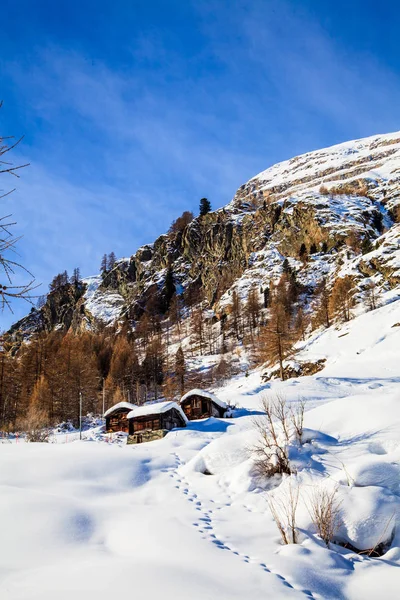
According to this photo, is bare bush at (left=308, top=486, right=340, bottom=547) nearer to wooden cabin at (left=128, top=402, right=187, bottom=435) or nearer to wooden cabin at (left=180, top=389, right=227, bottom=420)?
wooden cabin at (left=128, top=402, right=187, bottom=435)

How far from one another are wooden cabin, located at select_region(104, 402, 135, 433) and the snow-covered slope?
19.1m

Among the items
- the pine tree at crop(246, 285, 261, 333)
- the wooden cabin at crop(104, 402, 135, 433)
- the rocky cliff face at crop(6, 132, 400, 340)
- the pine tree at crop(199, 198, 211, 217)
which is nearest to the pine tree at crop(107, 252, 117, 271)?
the rocky cliff face at crop(6, 132, 400, 340)

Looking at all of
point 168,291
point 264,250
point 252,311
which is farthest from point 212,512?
point 168,291

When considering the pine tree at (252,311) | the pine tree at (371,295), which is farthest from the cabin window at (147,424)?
the pine tree at (252,311)

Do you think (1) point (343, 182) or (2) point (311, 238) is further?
(1) point (343, 182)

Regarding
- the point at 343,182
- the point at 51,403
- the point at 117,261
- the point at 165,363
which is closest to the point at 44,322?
the point at 117,261

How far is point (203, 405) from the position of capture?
108ft

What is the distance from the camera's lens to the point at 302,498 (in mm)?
8203

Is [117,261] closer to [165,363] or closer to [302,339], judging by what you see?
[165,363]

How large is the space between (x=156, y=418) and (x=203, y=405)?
6.01 metres

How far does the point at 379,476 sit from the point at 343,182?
124m

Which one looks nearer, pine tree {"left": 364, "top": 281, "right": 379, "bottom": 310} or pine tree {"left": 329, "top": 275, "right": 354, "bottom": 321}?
pine tree {"left": 364, "top": 281, "right": 379, "bottom": 310}

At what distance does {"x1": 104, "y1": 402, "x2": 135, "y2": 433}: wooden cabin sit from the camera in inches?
1340

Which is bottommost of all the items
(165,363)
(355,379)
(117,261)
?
(355,379)
